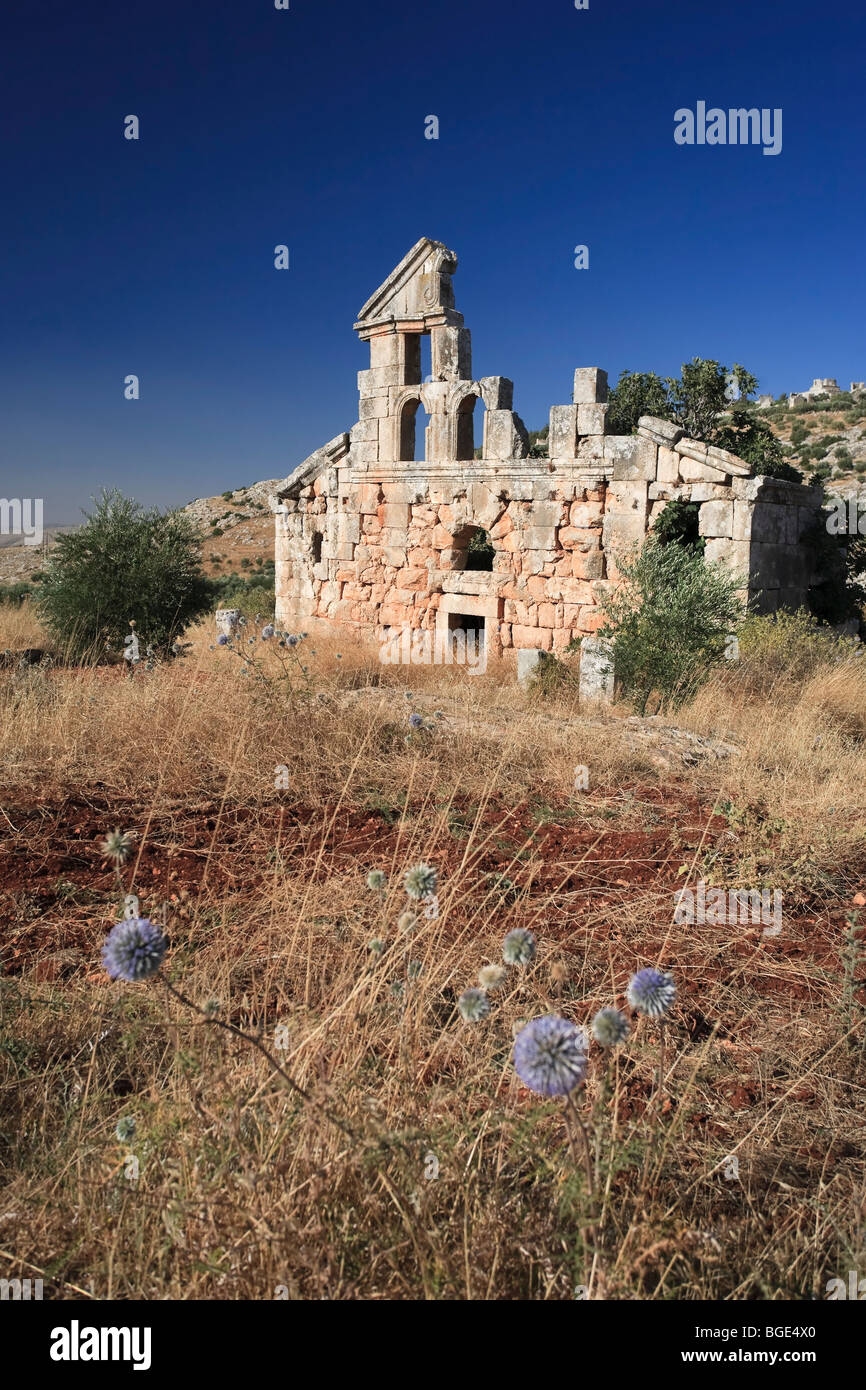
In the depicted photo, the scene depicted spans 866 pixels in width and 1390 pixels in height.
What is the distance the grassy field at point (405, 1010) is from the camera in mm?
1788

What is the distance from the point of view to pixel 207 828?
4637 mm

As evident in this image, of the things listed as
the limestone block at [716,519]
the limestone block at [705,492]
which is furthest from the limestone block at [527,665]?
the limestone block at [705,492]

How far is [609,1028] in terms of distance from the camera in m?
1.70

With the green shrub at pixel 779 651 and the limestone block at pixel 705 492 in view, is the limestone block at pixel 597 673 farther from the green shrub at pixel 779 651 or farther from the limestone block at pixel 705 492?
the limestone block at pixel 705 492

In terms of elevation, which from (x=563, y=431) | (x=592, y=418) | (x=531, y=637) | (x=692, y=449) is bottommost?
(x=531, y=637)

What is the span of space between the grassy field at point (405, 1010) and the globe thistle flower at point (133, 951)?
0.28 metres

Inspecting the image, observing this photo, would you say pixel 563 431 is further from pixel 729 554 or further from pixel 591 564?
pixel 729 554

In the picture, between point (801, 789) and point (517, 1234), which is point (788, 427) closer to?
point (801, 789)

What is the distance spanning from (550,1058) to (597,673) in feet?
23.9

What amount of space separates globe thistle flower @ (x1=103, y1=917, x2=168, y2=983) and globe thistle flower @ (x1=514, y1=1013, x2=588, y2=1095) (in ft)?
2.57

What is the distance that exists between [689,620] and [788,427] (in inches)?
1223

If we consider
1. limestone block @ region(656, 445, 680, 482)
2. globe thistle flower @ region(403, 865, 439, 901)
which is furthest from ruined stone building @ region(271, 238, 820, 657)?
globe thistle flower @ region(403, 865, 439, 901)

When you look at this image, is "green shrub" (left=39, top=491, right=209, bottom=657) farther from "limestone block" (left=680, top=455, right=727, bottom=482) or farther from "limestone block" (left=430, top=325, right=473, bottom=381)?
"limestone block" (left=680, top=455, right=727, bottom=482)

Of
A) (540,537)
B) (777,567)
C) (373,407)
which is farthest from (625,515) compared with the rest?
(373,407)
